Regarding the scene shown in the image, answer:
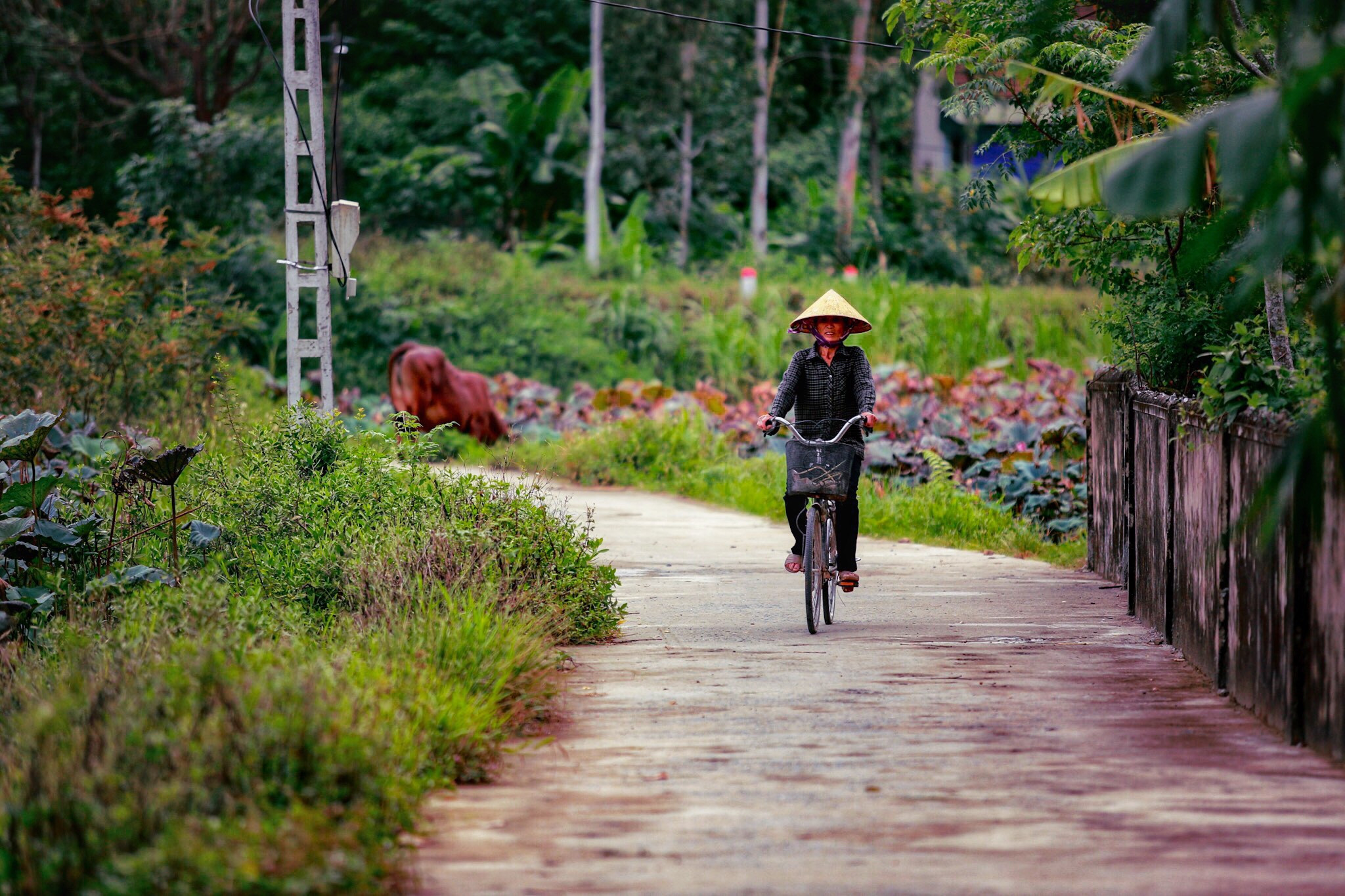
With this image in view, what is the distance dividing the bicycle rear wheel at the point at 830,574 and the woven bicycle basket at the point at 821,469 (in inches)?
8.5

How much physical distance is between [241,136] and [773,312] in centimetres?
933

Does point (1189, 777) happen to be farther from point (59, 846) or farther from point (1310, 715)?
point (59, 846)

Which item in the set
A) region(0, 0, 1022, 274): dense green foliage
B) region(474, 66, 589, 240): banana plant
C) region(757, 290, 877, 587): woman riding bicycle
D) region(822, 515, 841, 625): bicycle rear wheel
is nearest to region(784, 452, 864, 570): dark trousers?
region(757, 290, 877, 587): woman riding bicycle

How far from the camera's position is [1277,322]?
23.6 feet

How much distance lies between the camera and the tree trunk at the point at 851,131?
32.1 meters

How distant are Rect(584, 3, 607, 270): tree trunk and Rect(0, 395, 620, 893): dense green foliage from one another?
21.1 m

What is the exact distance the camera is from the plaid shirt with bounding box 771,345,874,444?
9023 millimetres

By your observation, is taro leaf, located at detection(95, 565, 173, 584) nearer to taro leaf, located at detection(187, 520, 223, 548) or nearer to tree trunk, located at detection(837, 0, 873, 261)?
taro leaf, located at detection(187, 520, 223, 548)

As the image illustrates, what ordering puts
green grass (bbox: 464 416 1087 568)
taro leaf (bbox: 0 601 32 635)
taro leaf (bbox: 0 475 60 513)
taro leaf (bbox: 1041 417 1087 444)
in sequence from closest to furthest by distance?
taro leaf (bbox: 0 601 32 635) → taro leaf (bbox: 0 475 60 513) → green grass (bbox: 464 416 1087 568) → taro leaf (bbox: 1041 417 1087 444)

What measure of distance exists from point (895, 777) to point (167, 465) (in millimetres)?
4937

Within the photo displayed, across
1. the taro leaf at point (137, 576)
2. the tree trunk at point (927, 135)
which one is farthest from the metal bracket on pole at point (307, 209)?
the tree trunk at point (927, 135)

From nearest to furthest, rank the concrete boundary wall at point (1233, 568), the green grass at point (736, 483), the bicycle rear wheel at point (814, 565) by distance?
the concrete boundary wall at point (1233, 568), the bicycle rear wheel at point (814, 565), the green grass at point (736, 483)

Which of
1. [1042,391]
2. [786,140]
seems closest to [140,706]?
[1042,391]

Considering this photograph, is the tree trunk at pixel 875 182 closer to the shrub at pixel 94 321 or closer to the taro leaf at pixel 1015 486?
the shrub at pixel 94 321
